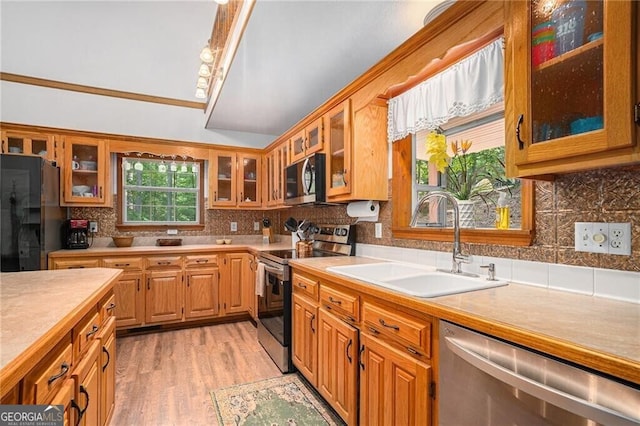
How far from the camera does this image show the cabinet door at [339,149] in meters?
2.40

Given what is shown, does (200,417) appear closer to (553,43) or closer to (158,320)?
(158,320)

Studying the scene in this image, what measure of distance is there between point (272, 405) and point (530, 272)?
1.73m

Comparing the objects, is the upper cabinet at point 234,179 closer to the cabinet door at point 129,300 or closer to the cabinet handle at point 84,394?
the cabinet door at point 129,300

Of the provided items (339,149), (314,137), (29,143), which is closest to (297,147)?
(314,137)

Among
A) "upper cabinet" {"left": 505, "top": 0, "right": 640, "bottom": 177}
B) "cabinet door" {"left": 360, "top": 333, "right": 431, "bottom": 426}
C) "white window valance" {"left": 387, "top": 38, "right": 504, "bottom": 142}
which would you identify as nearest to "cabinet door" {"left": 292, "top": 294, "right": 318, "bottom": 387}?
"cabinet door" {"left": 360, "top": 333, "right": 431, "bottom": 426}

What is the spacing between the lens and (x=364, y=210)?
254 cm

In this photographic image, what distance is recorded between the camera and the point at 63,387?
1.08 meters

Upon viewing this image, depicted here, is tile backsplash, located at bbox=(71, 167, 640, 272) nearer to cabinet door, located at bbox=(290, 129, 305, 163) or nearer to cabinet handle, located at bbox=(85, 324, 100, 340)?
cabinet door, located at bbox=(290, 129, 305, 163)

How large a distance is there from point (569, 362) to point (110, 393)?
208 centimetres

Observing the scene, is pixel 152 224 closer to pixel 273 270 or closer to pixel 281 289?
pixel 273 270

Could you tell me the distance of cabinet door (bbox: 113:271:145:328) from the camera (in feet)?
10.7

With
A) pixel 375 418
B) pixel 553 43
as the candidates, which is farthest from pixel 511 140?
pixel 375 418

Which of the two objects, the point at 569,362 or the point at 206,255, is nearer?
the point at 569,362

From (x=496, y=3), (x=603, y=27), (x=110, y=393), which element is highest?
(x=496, y=3)
